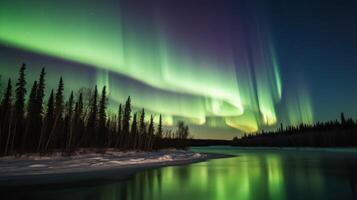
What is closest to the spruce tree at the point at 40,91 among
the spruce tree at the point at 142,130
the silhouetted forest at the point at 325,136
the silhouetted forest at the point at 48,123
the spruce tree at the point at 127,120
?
the silhouetted forest at the point at 48,123

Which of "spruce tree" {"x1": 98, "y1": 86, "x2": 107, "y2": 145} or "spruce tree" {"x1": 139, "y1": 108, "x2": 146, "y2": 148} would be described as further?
"spruce tree" {"x1": 139, "y1": 108, "x2": 146, "y2": 148}

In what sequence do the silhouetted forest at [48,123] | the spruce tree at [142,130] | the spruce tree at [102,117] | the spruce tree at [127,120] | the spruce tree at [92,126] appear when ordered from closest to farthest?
the silhouetted forest at [48,123], the spruce tree at [92,126], the spruce tree at [102,117], the spruce tree at [127,120], the spruce tree at [142,130]

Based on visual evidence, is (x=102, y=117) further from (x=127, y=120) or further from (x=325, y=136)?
(x=325, y=136)

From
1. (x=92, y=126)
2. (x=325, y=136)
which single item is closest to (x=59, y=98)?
(x=92, y=126)

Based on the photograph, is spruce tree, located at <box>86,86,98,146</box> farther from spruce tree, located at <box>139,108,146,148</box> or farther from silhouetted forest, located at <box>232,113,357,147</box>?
silhouetted forest, located at <box>232,113,357,147</box>

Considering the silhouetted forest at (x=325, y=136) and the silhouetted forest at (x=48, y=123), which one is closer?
the silhouetted forest at (x=48, y=123)

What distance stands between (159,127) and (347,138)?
84.2 m

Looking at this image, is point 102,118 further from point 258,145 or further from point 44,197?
point 258,145

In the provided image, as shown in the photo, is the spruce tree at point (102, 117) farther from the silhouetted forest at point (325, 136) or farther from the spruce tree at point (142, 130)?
the silhouetted forest at point (325, 136)

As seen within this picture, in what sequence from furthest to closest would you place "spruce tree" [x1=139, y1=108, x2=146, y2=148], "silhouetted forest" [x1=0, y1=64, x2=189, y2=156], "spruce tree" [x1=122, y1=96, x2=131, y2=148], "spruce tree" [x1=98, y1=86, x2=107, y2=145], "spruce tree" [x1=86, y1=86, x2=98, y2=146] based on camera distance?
"spruce tree" [x1=139, y1=108, x2=146, y2=148]
"spruce tree" [x1=122, y1=96, x2=131, y2=148]
"spruce tree" [x1=98, y1=86, x2=107, y2=145]
"spruce tree" [x1=86, y1=86, x2=98, y2=146]
"silhouetted forest" [x1=0, y1=64, x2=189, y2=156]

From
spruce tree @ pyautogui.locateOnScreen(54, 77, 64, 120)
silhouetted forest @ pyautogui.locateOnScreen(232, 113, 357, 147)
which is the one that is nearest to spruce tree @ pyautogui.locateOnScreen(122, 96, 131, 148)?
spruce tree @ pyautogui.locateOnScreen(54, 77, 64, 120)

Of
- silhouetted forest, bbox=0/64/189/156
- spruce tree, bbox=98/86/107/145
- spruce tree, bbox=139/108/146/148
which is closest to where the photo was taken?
silhouetted forest, bbox=0/64/189/156

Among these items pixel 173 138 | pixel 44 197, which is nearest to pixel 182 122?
pixel 173 138

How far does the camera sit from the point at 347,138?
343 ft
